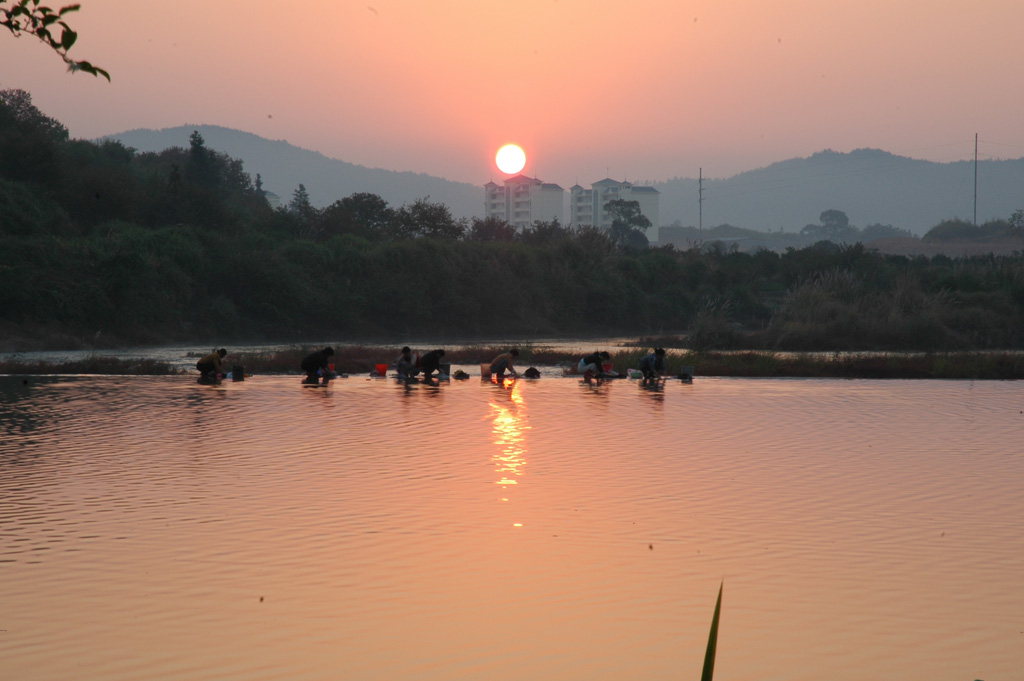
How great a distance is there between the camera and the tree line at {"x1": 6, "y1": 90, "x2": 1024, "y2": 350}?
160ft

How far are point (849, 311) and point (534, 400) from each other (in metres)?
28.2

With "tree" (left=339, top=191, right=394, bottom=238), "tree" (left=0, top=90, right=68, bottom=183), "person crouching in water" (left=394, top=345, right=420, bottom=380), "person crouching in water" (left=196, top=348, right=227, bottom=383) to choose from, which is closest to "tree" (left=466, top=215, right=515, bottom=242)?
"tree" (left=339, top=191, right=394, bottom=238)

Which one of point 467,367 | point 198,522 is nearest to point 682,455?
point 198,522

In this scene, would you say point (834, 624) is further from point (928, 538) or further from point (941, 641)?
point (928, 538)

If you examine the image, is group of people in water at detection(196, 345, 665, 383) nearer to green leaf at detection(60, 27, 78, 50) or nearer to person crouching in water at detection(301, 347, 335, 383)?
person crouching in water at detection(301, 347, 335, 383)

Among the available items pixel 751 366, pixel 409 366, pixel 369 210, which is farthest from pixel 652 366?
pixel 369 210

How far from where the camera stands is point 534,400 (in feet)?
85.6

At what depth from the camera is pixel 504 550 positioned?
423 inches

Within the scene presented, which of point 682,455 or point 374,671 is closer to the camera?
point 374,671

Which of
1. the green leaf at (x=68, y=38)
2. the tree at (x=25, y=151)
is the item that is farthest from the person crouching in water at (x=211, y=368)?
the tree at (x=25, y=151)

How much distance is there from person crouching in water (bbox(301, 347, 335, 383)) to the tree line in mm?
21046

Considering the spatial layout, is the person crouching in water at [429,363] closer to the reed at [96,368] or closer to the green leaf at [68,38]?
the reed at [96,368]

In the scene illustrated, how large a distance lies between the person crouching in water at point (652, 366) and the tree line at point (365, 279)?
1750 cm

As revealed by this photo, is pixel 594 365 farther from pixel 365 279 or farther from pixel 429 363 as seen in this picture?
pixel 365 279
